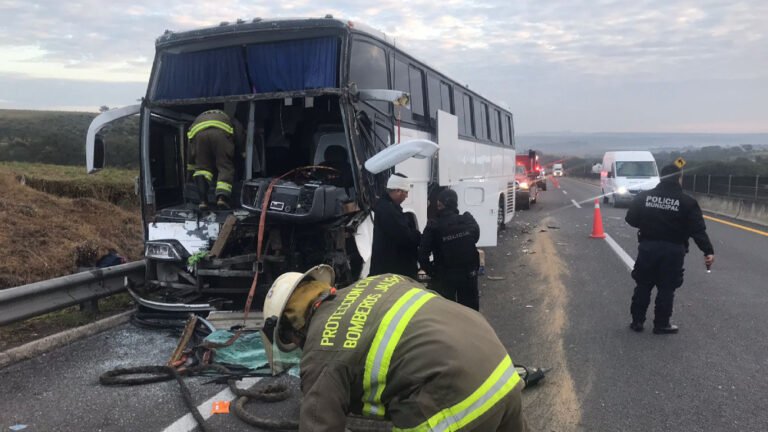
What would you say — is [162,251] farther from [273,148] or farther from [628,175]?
[628,175]

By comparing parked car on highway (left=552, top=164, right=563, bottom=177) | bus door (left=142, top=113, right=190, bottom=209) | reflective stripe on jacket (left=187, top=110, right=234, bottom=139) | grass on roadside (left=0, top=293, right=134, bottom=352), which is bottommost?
grass on roadside (left=0, top=293, right=134, bottom=352)

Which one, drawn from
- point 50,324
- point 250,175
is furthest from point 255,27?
point 50,324

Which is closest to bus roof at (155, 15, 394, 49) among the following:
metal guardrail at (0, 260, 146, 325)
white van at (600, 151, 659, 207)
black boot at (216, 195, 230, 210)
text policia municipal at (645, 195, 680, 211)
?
black boot at (216, 195, 230, 210)

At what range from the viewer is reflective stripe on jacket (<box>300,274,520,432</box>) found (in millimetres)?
2096

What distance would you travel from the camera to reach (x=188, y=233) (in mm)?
6273

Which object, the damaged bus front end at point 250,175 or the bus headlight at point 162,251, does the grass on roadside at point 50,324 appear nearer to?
the damaged bus front end at point 250,175

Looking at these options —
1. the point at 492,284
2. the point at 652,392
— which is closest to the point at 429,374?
the point at 652,392

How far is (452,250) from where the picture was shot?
534 centimetres

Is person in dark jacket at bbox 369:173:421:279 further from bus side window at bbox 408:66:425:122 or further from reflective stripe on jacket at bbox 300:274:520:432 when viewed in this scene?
reflective stripe on jacket at bbox 300:274:520:432

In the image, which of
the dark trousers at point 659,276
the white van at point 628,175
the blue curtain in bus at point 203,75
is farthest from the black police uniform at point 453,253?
the white van at point 628,175

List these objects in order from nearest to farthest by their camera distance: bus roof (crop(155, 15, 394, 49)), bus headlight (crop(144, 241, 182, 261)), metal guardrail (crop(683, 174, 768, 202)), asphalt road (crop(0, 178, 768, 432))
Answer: asphalt road (crop(0, 178, 768, 432)) < bus headlight (crop(144, 241, 182, 261)) < bus roof (crop(155, 15, 394, 49)) < metal guardrail (crop(683, 174, 768, 202))

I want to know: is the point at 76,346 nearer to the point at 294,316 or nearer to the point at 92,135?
the point at 92,135

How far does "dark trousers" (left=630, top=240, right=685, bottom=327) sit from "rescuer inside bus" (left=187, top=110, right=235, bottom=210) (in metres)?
4.44

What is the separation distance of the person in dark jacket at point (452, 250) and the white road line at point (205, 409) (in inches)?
74.1
